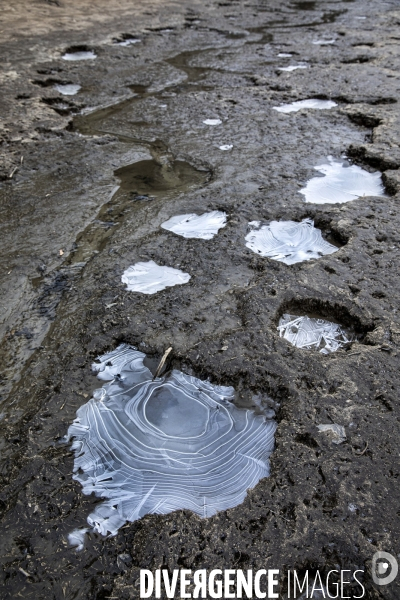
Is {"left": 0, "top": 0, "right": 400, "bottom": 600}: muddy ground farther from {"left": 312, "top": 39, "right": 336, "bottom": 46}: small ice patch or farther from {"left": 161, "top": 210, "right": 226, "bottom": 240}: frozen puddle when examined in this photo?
{"left": 312, "top": 39, "right": 336, "bottom": 46}: small ice patch

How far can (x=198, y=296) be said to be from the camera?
2006 mm

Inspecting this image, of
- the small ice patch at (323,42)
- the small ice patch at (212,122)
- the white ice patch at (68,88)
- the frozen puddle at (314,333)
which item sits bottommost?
the frozen puddle at (314,333)

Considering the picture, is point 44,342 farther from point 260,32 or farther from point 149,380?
point 260,32

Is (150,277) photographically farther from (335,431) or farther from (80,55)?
(80,55)

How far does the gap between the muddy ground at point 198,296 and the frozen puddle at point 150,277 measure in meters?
0.06

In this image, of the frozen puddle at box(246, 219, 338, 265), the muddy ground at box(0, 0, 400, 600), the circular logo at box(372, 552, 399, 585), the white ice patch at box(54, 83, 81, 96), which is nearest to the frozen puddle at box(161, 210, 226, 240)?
the muddy ground at box(0, 0, 400, 600)

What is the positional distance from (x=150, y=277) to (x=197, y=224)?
0.51 metres

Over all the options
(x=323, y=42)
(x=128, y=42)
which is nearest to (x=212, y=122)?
(x=128, y=42)

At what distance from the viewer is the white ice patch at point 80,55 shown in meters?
4.94

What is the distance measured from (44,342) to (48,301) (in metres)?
0.26

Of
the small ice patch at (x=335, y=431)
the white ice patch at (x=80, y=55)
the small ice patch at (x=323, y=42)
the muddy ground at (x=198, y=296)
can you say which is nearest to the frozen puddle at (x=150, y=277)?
the muddy ground at (x=198, y=296)

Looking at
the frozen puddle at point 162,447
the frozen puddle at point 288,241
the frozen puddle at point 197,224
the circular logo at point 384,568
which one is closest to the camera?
the circular logo at point 384,568

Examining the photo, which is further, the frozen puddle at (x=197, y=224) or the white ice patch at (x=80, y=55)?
the white ice patch at (x=80, y=55)

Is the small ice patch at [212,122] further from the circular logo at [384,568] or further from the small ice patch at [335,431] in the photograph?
the circular logo at [384,568]
